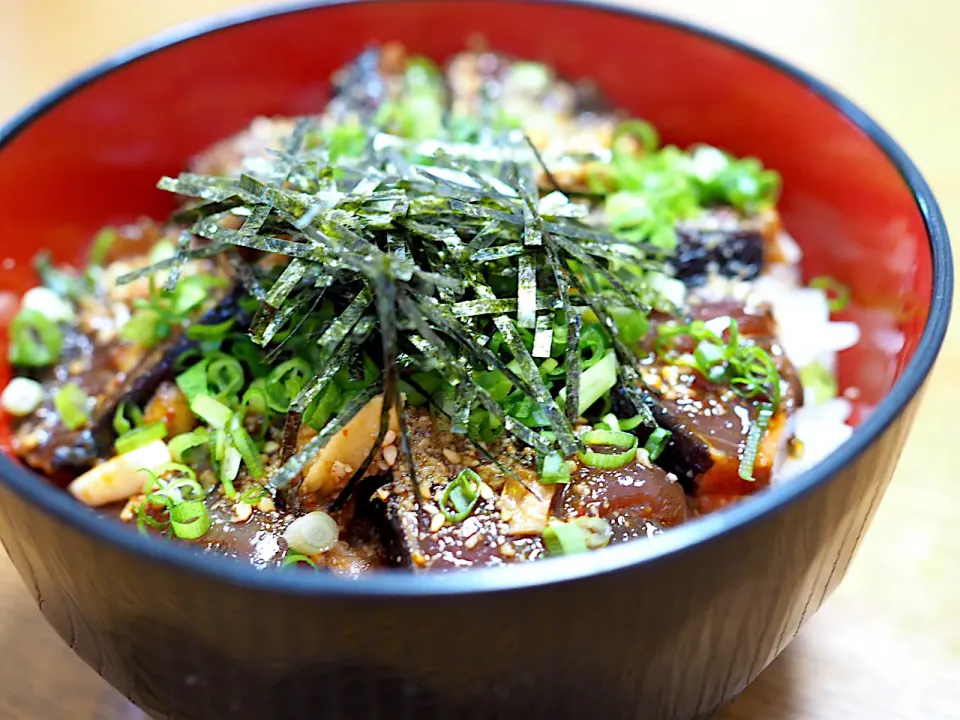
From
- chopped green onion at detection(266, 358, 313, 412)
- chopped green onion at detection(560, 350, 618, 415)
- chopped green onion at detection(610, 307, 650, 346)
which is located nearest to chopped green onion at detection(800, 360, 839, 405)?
chopped green onion at detection(610, 307, 650, 346)

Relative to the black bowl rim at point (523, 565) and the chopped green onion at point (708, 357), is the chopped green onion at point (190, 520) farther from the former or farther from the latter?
the chopped green onion at point (708, 357)

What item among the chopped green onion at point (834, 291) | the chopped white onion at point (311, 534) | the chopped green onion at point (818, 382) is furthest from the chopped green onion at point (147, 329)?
the chopped green onion at point (834, 291)

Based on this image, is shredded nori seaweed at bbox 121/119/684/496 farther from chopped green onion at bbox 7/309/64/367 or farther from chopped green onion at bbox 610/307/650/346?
chopped green onion at bbox 7/309/64/367

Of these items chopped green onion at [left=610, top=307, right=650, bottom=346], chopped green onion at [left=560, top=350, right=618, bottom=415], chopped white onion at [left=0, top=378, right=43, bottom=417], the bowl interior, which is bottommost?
chopped white onion at [left=0, top=378, right=43, bottom=417]

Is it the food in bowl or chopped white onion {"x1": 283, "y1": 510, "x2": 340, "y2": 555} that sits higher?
the food in bowl

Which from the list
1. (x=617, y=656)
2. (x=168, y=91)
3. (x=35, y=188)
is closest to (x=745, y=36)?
(x=168, y=91)

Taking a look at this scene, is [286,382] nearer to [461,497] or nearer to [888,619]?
[461,497]
